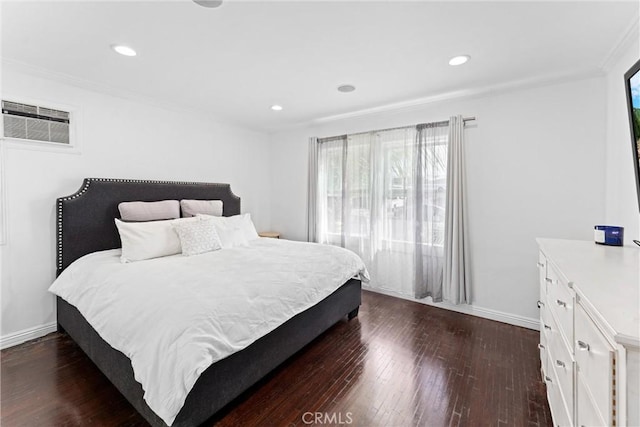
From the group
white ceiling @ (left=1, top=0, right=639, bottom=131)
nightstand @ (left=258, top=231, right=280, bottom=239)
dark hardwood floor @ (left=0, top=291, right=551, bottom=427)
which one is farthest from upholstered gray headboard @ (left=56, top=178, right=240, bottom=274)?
nightstand @ (left=258, top=231, right=280, bottom=239)

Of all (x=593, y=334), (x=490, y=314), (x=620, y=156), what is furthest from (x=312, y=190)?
(x=593, y=334)

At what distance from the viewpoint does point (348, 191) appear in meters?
4.19

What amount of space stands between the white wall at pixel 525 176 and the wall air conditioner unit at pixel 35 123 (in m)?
3.91

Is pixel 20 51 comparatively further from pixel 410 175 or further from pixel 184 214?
pixel 410 175

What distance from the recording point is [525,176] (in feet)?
9.62

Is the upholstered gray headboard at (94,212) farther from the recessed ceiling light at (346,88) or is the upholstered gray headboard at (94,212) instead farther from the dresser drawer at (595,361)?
the dresser drawer at (595,361)

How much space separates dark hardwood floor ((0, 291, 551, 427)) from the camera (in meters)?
1.74

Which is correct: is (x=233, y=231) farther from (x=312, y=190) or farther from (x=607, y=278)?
(x=607, y=278)

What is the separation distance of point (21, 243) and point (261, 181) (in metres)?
3.10

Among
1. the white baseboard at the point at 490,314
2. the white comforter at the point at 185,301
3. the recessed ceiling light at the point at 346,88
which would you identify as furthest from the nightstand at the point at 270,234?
the recessed ceiling light at the point at 346,88

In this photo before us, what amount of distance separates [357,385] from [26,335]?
3.06 metres

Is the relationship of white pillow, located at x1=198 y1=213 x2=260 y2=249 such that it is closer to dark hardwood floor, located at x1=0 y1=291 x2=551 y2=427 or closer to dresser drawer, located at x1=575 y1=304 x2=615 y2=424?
dark hardwood floor, located at x1=0 y1=291 x2=551 y2=427

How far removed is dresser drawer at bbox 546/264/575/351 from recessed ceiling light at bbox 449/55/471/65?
1.79 meters

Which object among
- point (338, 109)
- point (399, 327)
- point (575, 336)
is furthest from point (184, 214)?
point (575, 336)
